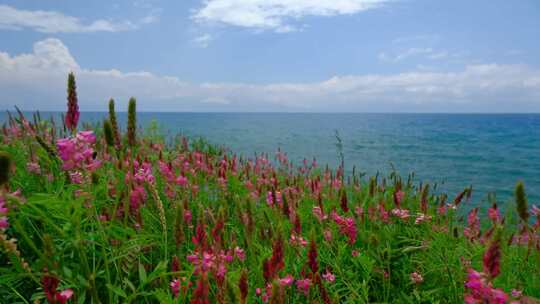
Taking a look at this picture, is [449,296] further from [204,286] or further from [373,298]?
[204,286]

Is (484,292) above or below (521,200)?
below

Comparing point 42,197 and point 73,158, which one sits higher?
point 73,158

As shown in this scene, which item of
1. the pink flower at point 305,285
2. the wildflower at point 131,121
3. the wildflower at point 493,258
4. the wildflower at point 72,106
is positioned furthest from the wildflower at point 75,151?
the wildflower at point 493,258

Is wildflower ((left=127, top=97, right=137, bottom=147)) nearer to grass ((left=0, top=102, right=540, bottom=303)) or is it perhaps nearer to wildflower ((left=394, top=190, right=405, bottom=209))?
grass ((left=0, top=102, right=540, bottom=303))

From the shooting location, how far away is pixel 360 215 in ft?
11.1

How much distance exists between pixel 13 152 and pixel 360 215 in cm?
333

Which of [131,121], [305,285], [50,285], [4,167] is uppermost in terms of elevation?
[131,121]

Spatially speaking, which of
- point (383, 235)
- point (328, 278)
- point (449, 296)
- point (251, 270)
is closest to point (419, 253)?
point (383, 235)

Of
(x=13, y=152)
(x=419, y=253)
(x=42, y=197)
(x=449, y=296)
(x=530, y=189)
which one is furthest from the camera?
(x=530, y=189)

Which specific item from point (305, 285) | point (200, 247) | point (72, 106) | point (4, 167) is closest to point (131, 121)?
point (72, 106)

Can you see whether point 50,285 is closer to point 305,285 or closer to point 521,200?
point 305,285

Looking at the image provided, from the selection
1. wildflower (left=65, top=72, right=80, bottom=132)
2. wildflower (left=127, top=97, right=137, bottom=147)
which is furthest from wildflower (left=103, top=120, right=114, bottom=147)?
wildflower (left=127, top=97, right=137, bottom=147)

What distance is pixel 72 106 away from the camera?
225 centimetres

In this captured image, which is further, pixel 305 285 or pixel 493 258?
pixel 305 285
